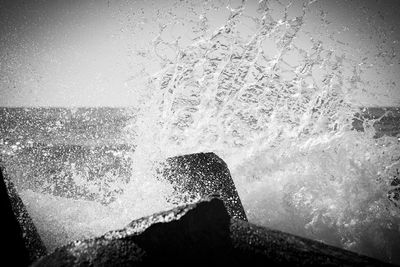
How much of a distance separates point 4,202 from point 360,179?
6807 mm

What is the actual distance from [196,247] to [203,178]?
1.63 m

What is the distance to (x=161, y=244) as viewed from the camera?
1.43 meters

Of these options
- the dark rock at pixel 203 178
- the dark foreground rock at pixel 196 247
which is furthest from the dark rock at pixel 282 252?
the dark rock at pixel 203 178

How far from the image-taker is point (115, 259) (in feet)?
4.40

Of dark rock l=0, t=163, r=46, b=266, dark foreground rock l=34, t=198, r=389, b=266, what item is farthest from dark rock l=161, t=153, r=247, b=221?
dark rock l=0, t=163, r=46, b=266

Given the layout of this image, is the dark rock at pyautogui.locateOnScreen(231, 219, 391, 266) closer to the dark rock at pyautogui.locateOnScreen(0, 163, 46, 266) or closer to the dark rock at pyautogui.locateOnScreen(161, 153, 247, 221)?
the dark rock at pyautogui.locateOnScreen(161, 153, 247, 221)

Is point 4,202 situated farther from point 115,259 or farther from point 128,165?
point 128,165

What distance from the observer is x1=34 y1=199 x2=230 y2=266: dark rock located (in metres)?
1.36

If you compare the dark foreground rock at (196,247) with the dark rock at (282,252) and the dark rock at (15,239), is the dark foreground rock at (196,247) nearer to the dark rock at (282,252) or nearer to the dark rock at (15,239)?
the dark rock at (282,252)

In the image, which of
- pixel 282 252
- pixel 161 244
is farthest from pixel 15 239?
pixel 282 252

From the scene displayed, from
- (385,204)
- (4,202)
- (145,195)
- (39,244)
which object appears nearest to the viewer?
(4,202)

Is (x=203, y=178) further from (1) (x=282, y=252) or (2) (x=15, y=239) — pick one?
(2) (x=15, y=239)

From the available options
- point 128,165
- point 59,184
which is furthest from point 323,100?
point 59,184

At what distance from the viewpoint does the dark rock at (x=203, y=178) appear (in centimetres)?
294
